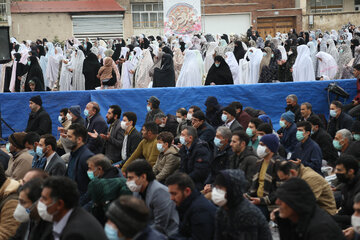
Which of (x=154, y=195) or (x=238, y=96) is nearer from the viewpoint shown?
(x=154, y=195)

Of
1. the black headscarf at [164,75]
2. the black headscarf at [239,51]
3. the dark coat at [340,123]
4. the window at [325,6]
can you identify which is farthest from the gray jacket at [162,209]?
the window at [325,6]

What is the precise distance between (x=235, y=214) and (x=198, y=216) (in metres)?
0.46

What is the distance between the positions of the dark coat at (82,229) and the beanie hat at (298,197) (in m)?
1.23

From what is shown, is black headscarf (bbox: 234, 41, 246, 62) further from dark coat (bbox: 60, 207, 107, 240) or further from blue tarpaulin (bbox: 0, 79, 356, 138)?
dark coat (bbox: 60, 207, 107, 240)

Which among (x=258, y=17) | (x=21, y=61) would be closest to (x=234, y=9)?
(x=258, y=17)

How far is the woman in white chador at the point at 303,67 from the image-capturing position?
13.4 meters

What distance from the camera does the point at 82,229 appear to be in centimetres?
366

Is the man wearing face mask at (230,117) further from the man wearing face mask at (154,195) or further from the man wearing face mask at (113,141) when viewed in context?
the man wearing face mask at (154,195)

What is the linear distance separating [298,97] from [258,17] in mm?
26905

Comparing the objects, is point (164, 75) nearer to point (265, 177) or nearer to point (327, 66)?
point (327, 66)

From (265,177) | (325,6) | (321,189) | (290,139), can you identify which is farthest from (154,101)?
(325,6)

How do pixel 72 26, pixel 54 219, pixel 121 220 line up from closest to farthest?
pixel 121 220, pixel 54 219, pixel 72 26

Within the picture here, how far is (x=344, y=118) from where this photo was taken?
870 centimetres

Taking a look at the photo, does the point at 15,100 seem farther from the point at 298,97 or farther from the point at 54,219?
the point at 54,219
